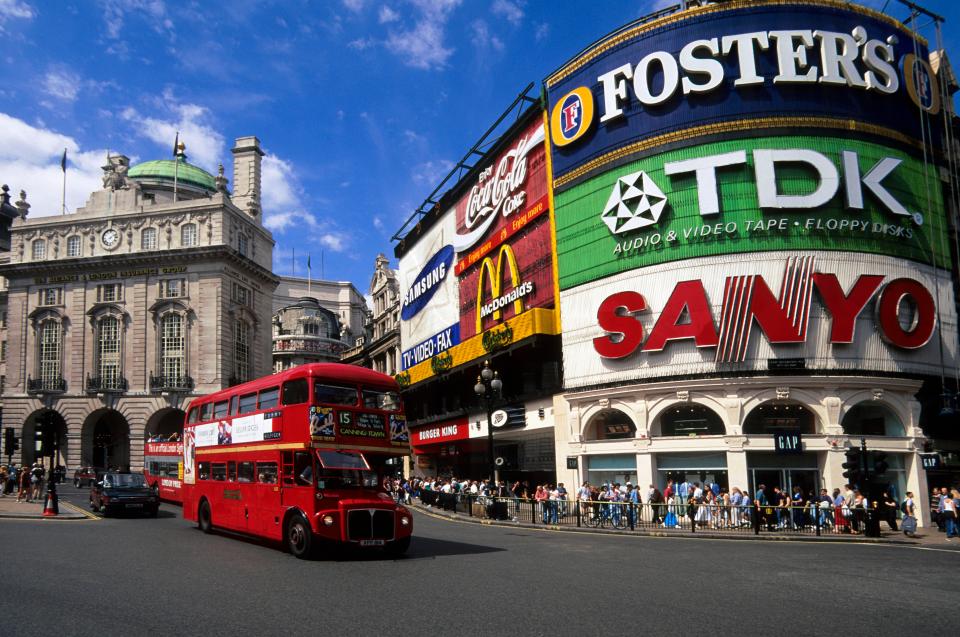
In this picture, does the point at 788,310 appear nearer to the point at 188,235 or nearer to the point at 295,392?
the point at 295,392

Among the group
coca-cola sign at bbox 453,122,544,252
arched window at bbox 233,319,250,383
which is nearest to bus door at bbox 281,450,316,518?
coca-cola sign at bbox 453,122,544,252

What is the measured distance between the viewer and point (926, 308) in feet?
103

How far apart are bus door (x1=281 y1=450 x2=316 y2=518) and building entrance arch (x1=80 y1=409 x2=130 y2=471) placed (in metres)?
56.8

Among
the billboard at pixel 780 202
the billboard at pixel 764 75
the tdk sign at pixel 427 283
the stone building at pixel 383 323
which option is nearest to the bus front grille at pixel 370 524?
the billboard at pixel 780 202

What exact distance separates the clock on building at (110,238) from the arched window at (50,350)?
8326 millimetres

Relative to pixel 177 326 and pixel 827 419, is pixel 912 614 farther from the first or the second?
pixel 177 326

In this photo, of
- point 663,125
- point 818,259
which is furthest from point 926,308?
point 663,125

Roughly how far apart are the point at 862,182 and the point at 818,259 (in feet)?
12.9

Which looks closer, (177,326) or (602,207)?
(602,207)

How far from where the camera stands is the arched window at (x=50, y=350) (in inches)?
2653

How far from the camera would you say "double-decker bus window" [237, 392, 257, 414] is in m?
19.4

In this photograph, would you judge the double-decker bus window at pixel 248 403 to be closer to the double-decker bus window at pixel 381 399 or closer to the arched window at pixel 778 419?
the double-decker bus window at pixel 381 399

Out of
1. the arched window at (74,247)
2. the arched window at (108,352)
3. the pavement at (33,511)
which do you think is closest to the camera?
the pavement at (33,511)

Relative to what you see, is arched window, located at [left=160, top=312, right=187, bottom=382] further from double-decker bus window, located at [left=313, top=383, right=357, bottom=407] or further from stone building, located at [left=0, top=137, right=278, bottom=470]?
double-decker bus window, located at [left=313, top=383, right=357, bottom=407]
